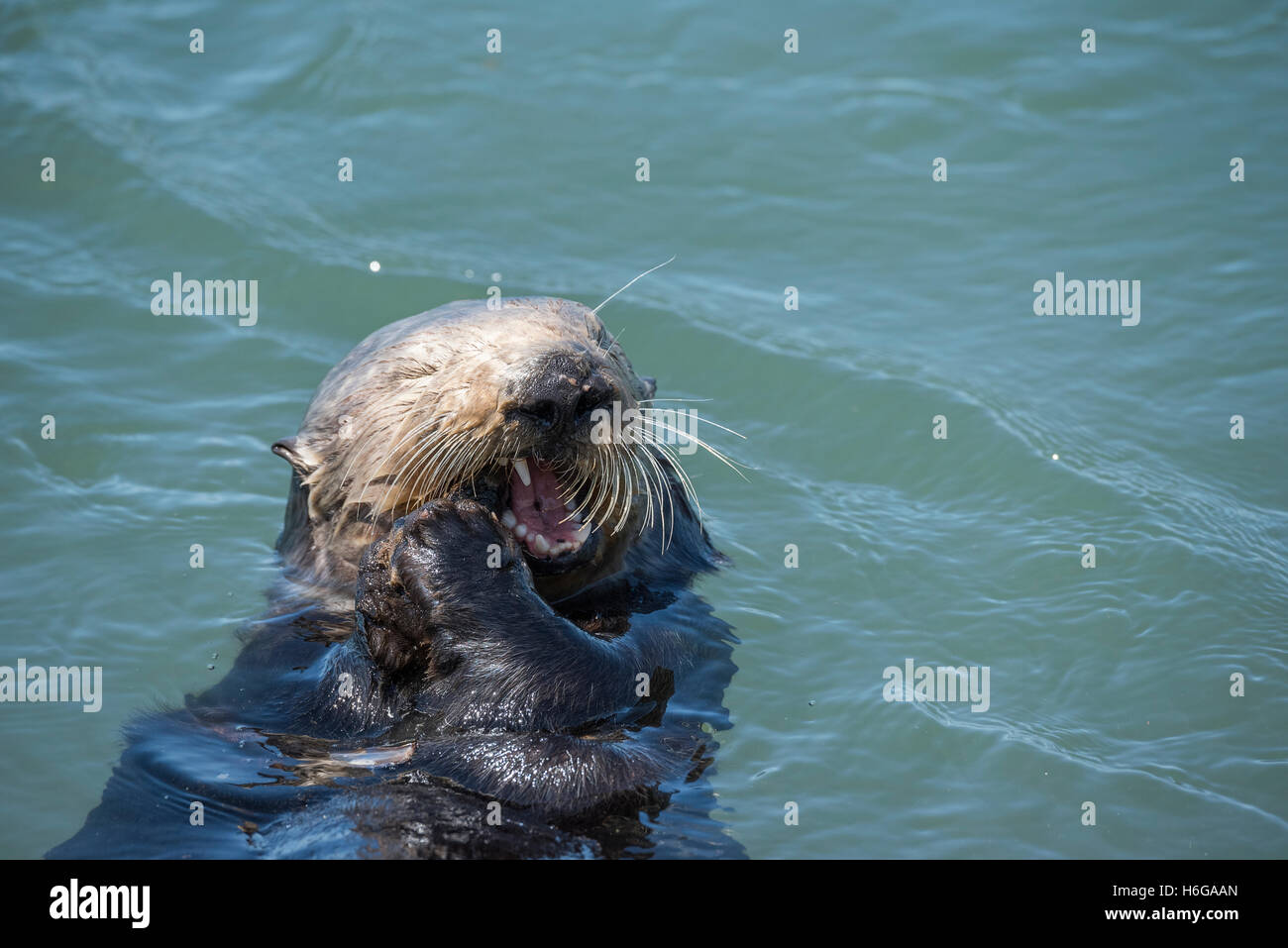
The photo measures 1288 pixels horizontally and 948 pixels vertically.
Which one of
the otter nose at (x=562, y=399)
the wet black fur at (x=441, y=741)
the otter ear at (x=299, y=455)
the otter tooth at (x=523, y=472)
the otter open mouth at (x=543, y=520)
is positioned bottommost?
the wet black fur at (x=441, y=741)

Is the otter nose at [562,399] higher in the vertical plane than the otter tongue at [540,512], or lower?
higher

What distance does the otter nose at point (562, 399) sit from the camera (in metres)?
4.47

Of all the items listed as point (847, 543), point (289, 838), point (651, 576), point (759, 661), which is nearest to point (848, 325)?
point (847, 543)

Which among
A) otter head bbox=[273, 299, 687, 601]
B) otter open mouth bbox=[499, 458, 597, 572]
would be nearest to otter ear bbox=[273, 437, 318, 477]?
otter head bbox=[273, 299, 687, 601]

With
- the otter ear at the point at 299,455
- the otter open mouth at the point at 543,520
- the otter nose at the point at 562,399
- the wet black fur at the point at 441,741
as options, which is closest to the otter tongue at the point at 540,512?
the otter open mouth at the point at 543,520

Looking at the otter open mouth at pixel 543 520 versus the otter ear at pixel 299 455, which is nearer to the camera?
the otter open mouth at pixel 543 520

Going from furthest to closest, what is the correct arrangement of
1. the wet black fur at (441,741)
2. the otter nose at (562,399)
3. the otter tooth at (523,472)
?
the otter tooth at (523,472) < the otter nose at (562,399) < the wet black fur at (441,741)

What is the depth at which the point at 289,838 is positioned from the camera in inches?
170

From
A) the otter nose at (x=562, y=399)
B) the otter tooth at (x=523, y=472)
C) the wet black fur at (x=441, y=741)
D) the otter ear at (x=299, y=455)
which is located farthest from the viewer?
the otter ear at (x=299, y=455)

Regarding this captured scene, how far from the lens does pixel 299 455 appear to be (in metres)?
5.22

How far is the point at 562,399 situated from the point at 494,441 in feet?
0.91

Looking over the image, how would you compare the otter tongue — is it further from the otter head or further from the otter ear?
the otter ear

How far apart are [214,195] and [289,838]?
20.4 ft

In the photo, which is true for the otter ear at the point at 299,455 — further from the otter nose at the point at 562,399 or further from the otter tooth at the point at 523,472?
the otter nose at the point at 562,399
